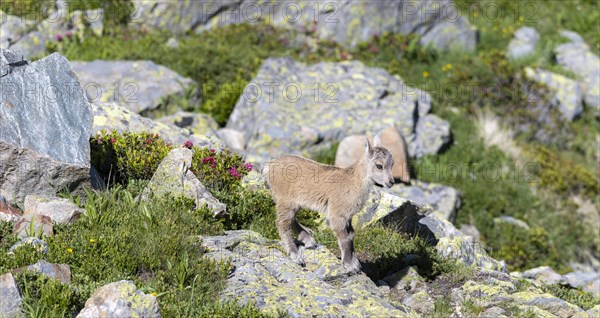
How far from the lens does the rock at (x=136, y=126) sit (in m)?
17.3

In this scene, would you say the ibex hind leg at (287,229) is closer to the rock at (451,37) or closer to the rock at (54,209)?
the rock at (54,209)

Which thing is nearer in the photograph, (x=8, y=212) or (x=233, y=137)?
(x=8, y=212)

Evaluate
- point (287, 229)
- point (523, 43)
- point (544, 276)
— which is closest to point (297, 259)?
point (287, 229)

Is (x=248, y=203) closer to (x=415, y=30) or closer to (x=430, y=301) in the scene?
(x=430, y=301)

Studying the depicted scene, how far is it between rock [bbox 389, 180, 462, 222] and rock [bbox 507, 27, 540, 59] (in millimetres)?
8376

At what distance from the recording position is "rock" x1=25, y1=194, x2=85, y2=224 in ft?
41.3

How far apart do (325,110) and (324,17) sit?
16.8 ft

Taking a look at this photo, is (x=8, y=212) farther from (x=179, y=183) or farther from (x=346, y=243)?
(x=346, y=243)

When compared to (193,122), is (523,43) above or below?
above

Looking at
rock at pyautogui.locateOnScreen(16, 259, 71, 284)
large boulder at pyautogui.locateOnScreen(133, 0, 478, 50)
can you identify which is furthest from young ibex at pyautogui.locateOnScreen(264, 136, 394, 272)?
large boulder at pyautogui.locateOnScreen(133, 0, 478, 50)

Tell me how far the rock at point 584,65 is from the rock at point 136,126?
15919 millimetres

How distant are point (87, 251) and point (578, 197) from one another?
1761 cm

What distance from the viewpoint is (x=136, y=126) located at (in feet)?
57.8

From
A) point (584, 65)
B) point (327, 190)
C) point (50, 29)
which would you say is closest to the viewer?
point (327, 190)
